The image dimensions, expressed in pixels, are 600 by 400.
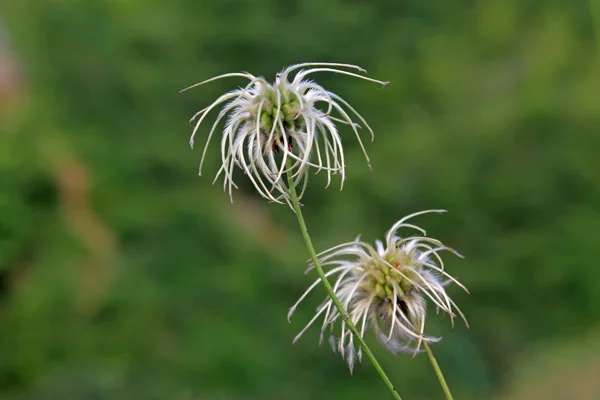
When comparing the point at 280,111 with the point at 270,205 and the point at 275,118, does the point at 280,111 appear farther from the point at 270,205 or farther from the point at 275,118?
the point at 270,205

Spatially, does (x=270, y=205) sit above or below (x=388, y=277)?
below

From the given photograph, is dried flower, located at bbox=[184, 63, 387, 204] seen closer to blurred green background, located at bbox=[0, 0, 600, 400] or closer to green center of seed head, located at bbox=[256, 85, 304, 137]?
green center of seed head, located at bbox=[256, 85, 304, 137]

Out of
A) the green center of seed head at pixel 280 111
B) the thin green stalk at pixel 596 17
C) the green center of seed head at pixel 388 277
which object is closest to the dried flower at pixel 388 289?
the green center of seed head at pixel 388 277

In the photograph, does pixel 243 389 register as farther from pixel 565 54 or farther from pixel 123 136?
pixel 565 54

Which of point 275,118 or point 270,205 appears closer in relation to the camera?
point 275,118

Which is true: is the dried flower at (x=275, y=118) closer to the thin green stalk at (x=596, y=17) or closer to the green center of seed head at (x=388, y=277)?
the green center of seed head at (x=388, y=277)

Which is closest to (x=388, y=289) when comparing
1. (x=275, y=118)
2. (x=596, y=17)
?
(x=275, y=118)
